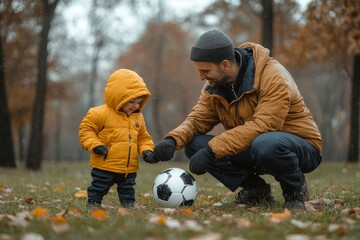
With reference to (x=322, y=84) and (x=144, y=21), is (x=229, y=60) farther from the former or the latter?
(x=322, y=84)

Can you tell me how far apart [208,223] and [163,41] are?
86.7 ft

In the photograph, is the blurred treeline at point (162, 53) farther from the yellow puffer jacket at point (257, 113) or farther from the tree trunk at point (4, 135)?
the yellow puffer jacket at point (257, 113)

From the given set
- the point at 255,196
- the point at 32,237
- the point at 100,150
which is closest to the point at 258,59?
the point at 255,196

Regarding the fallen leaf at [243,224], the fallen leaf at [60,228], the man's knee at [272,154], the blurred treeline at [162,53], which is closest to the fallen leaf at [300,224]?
the fallen leaf at [243,224]

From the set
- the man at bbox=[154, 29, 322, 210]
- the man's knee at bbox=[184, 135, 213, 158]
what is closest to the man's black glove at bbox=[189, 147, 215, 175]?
the man at bbox=[154, 29, 322, 210]

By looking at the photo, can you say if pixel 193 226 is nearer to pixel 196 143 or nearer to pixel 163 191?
pixel 163 191

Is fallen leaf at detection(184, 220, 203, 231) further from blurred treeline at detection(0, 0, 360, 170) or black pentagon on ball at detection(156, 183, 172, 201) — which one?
blurred treeline at detection(0, 0, 360, 170)

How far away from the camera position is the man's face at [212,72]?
4.85m

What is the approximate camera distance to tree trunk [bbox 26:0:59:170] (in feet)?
44.6

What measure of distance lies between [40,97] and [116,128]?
9.35 m

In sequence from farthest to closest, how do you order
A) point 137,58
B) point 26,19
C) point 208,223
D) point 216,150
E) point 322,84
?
point 322,84 → point 137,58 → point 26,19 → point 216,150 → point 208,223

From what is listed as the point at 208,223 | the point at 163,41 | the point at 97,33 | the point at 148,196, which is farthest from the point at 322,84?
the point at 208,223

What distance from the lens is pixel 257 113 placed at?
15.4 feet

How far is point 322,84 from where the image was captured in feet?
117
